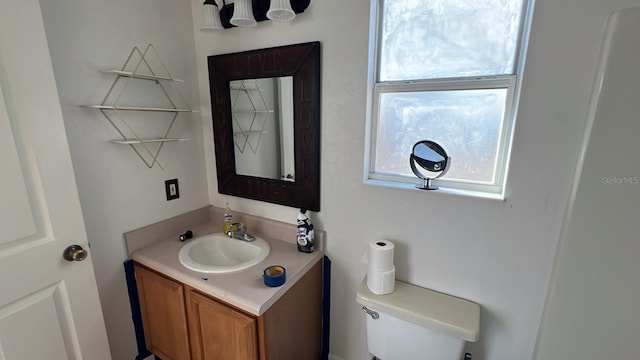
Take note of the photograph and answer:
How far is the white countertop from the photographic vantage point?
3.50 feet

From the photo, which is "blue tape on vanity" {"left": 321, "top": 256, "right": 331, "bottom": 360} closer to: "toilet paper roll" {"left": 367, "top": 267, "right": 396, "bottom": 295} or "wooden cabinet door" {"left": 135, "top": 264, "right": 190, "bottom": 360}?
"toilet paper roll" {"left": 367, "top": 267, "right": 396, "bottom": 295}

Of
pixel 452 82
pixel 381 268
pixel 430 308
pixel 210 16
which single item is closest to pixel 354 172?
pixel 381 268

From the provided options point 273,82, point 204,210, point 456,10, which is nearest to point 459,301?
point 456,10

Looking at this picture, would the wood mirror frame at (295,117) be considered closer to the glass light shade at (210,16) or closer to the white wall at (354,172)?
the white wall at (354,172)

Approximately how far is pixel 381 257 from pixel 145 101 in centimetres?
144

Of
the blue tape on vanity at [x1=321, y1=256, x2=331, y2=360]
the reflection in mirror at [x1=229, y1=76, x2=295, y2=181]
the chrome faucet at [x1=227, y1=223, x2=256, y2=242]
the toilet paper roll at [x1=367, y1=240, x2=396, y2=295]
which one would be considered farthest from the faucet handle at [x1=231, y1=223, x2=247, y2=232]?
the toilet paper roll at [x1=367, y1=240, x2=396, y2=295]

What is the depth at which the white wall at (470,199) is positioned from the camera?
0.87 m

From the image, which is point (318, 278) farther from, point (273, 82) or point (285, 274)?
point (273, 82)

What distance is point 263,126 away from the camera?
1522 millimetres

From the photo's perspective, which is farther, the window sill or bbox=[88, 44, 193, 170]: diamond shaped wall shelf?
bbox=[88, 44, 193, 170]: diamond shaped wall shelf

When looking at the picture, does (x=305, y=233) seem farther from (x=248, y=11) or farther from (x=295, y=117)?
(x=248, y=11)

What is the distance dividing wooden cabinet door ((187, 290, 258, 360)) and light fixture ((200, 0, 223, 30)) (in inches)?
51.7

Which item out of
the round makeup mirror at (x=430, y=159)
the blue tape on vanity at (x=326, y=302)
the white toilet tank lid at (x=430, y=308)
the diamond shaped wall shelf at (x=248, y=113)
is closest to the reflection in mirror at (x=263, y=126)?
the diamond shaped wall shelf at (x=248, y=113)

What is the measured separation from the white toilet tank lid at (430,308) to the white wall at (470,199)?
0.05 metres
